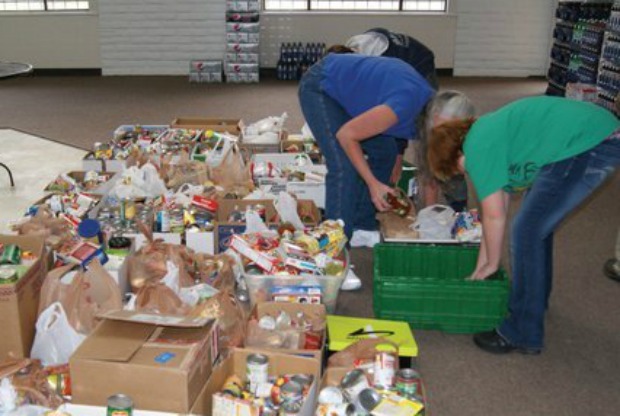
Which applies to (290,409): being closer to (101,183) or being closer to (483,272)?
(483,272)

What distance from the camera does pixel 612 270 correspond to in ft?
11.5

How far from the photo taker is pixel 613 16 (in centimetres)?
682

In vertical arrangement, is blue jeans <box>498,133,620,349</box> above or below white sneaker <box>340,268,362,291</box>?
above

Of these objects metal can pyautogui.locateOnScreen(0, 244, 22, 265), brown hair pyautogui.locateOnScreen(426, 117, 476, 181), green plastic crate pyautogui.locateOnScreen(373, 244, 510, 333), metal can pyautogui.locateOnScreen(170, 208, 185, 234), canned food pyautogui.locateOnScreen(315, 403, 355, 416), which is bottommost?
green plastic crate pyautogui.locateOnScreen(373, 244, 510, 333)

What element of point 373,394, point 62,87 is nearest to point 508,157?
point 373,394

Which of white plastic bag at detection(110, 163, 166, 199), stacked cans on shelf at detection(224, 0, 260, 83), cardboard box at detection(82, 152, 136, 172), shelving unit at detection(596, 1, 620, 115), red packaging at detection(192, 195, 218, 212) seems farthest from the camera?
stacked cans on shelf at detection(224, 0, 260, 83)

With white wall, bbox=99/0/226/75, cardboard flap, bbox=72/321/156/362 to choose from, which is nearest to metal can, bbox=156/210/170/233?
cardboard flap, bbox=72/321/156/362

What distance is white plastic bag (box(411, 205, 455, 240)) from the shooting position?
3344 mm

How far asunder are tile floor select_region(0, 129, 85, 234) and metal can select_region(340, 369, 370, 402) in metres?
2.77

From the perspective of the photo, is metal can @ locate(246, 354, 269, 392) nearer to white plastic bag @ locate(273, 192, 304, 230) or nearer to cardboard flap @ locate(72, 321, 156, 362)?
cardboard flap @ locate(72, 321, 156, 362)

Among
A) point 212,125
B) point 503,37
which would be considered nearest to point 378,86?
point 212,125

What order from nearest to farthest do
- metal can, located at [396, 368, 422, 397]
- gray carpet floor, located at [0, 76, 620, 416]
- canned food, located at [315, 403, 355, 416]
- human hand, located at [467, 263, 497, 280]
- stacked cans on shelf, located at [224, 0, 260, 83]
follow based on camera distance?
canned food, located at [315, 403, 355, 416] → metal can, located at [396, 368, 422, 397] → gray carpet floor, located at [0, 76, 620, 416] → human hand, located at [467, 263, 497, 280] → stacked cans on shelf, located at [224, 0, 260, 83]

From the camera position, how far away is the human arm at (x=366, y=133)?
2.88 m

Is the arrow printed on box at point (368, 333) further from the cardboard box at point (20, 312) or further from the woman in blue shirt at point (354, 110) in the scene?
the cardboard box at point (20, 312)
